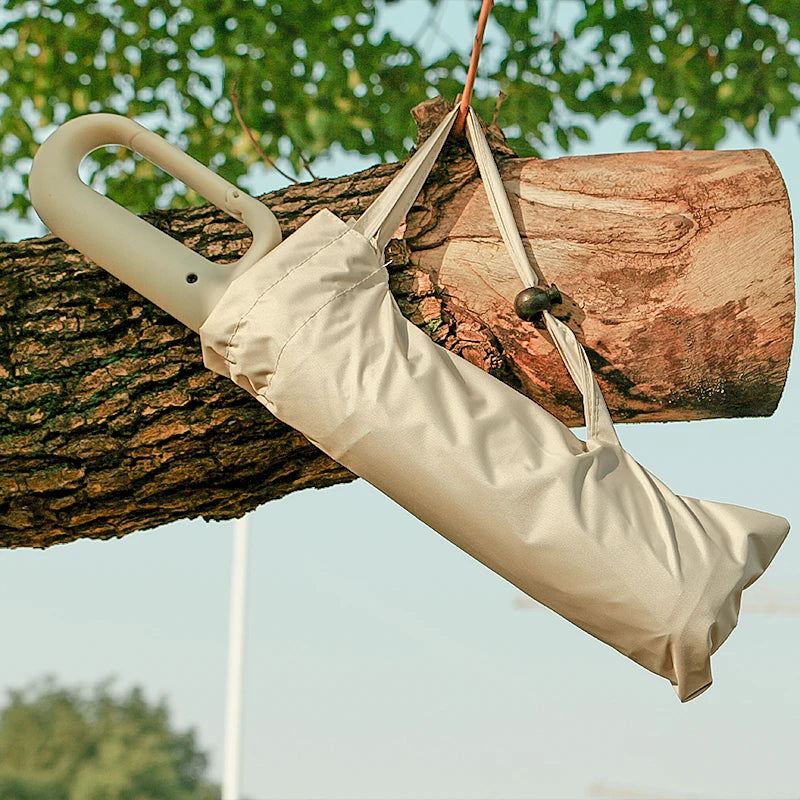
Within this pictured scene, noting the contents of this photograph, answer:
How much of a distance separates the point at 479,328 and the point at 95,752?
1838 centimetres

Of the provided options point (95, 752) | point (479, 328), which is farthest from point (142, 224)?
point (95, 752)

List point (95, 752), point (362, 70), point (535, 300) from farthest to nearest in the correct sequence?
point (95, 752)
point (362, 70)
point (535, 300)

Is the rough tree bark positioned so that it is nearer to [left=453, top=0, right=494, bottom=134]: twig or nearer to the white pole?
[left=453, top=0, right=494, bottom=134]: twig

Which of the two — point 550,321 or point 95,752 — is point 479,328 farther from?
point 95,752

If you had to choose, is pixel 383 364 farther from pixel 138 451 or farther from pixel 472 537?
pixel 138 451

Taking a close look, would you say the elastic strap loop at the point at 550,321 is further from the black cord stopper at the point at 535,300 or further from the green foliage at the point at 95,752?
the green foliage at the point at 95,752

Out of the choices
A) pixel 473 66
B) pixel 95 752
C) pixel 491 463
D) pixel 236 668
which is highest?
Answer: pixel 95 752

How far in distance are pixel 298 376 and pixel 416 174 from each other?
334 mm

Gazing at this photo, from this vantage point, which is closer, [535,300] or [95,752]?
[535,300]

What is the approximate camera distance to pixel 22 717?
1841 cm

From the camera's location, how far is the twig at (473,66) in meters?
1.25

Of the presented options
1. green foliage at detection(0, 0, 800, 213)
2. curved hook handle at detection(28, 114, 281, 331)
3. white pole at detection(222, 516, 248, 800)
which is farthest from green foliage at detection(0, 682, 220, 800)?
curved hook handle at detection(28, 114, 281, 331)

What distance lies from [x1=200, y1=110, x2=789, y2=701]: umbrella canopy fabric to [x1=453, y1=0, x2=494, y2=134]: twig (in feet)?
0.88

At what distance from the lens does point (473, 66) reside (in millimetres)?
1273
